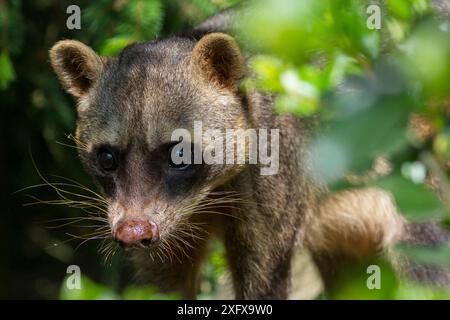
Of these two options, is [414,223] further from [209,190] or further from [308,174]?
[209,190]

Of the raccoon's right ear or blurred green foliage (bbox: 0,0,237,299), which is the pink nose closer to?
blurred green foliage (bbox: 0,0,237,299)

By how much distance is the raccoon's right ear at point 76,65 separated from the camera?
11.9 ft

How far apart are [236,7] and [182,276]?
4.52 ft

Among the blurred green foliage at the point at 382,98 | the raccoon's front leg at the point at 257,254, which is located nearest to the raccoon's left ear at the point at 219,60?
the raccoon's front leg at the point at 257,254

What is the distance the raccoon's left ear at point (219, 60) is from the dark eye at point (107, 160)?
0.51m

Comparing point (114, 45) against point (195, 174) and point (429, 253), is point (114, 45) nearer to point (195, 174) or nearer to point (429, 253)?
point (195, 174)

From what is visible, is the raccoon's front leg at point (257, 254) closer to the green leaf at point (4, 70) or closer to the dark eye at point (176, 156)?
the dark eye at point (176, 156)

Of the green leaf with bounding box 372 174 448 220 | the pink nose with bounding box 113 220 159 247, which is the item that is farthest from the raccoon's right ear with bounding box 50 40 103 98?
the green leaf with bounding box 372 174 448 220

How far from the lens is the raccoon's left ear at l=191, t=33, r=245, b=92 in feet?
11.1

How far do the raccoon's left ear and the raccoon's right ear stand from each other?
491mm

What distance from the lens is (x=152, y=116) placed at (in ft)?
10.7

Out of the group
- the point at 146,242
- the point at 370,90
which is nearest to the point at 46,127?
the point at 146,242

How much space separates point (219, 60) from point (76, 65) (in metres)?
0.69
